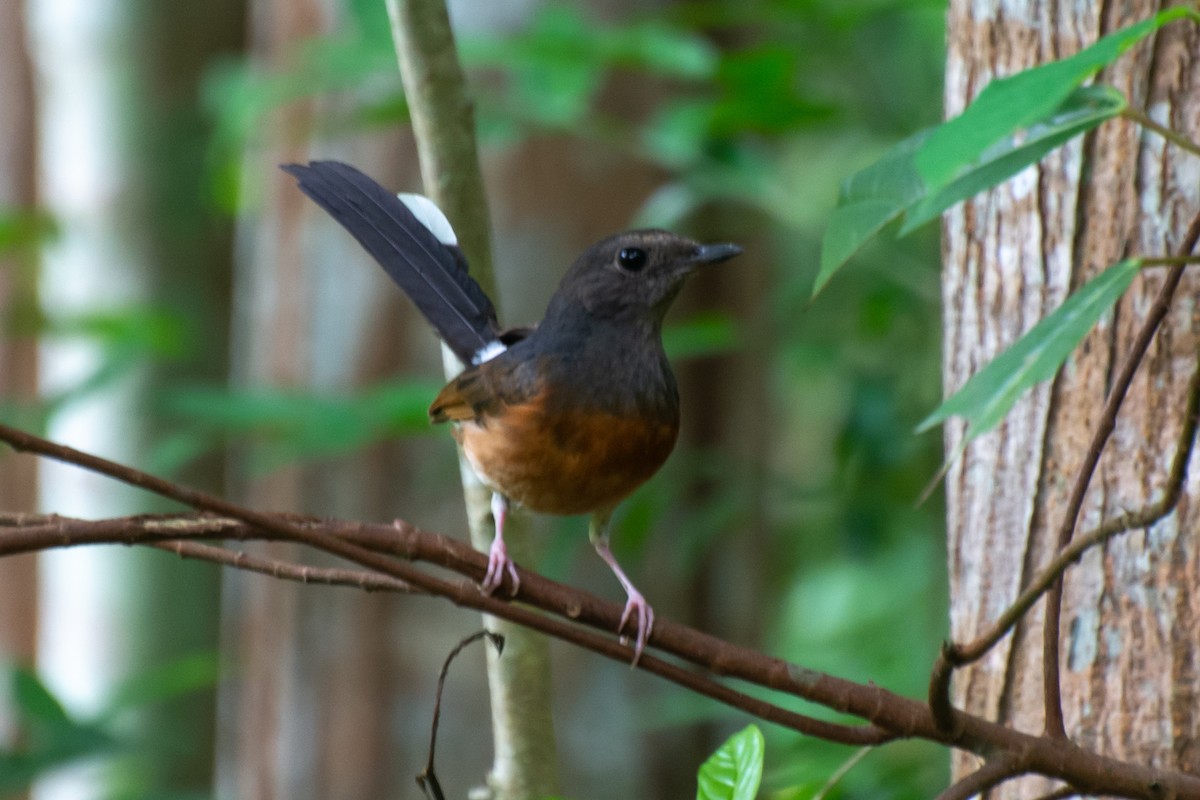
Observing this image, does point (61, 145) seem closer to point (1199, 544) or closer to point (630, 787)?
point (630, 787)

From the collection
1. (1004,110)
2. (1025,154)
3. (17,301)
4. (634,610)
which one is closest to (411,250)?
(634,610)

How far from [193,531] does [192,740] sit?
597cm

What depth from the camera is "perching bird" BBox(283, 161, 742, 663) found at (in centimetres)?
266

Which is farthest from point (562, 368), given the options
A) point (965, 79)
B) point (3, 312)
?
point (3, 312)

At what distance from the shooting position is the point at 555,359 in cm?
283

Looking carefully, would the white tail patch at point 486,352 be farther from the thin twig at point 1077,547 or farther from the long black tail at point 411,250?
the thin twig at point 1077,547

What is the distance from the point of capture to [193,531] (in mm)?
1562

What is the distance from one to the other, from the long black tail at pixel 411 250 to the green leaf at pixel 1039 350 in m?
1.43

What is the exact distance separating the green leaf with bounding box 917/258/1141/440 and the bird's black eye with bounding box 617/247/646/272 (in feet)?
4.27

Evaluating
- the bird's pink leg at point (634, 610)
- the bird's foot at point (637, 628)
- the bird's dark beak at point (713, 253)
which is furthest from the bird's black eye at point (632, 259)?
the bird's foot at point (637, 628)

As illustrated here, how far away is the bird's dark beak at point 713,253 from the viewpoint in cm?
273

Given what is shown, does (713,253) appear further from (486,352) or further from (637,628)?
(637,628)

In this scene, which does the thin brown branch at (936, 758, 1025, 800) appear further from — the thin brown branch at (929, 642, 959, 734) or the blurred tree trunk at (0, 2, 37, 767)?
the blurred tree trunk at (0, 2, 37, 767)

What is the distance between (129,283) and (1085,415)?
6.15 m
